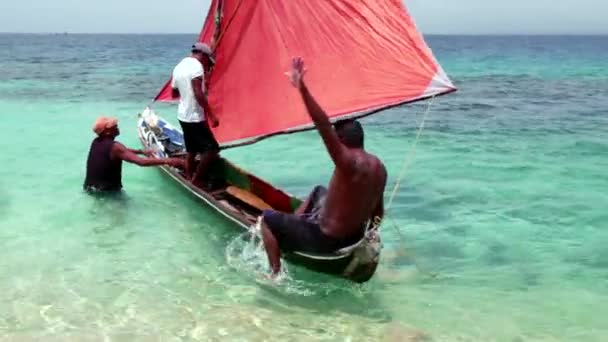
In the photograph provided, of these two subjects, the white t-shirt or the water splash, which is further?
the white t-shirt

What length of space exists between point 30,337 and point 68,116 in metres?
16.3

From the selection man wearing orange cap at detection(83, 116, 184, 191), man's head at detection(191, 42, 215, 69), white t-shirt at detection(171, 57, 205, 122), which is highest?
man's head at detection(191, 42, 215, 69)

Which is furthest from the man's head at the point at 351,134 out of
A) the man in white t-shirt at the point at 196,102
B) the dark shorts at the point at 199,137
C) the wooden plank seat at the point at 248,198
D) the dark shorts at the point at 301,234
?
the dark shorts at the point at 199,137

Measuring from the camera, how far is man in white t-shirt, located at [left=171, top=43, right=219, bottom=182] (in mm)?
8766

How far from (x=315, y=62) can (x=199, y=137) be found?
8.27 ft

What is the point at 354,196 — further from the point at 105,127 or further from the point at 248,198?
the point at 105,127

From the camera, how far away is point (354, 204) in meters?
5.95

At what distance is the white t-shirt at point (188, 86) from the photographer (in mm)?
8758

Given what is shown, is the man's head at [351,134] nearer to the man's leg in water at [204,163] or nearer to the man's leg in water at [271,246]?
the man's leg in water at [271,246]

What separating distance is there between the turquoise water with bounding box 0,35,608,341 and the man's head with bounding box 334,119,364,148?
1705mm

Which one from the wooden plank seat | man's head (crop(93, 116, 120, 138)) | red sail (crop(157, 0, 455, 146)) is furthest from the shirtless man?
man's head (crop(93, 116, 120, 138))

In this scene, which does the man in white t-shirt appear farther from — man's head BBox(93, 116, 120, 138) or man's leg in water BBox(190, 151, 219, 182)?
man's head BBox(93, 116, 120, 138)

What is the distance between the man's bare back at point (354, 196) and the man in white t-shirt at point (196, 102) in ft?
10.3

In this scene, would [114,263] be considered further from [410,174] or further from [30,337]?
[410,174]
